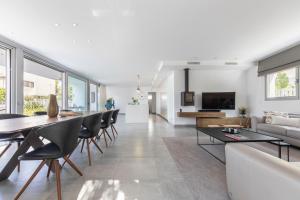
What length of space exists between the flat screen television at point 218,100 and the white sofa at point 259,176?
533 centimetres

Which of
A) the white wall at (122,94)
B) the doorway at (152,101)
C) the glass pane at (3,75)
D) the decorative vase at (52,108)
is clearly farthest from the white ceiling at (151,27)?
the doorway at (152,101)

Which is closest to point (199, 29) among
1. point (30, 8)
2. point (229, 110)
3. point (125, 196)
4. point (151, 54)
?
point (151, 54)

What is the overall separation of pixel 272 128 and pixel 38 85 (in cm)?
689

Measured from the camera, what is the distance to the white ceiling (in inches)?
103

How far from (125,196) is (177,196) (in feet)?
1.78

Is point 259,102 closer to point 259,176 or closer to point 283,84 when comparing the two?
point 283,84

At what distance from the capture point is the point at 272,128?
3.84 meters

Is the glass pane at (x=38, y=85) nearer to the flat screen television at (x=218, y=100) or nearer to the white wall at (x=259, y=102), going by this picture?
the flat screen television at (x=218, y=100)

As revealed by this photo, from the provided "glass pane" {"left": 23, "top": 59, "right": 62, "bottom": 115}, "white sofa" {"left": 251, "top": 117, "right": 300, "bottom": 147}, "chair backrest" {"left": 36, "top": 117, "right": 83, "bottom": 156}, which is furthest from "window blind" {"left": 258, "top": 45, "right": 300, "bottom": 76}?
"glass pane" {"left": 23, "top": 59, "right": 62, "bottom": 115}

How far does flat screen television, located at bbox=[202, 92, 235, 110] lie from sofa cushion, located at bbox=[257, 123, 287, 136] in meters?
2.38

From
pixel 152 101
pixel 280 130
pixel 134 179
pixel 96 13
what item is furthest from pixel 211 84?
pixel 152 101

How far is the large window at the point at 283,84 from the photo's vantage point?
4.66m

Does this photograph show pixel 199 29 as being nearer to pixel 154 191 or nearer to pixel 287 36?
pixel 287 36

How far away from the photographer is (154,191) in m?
1.84
